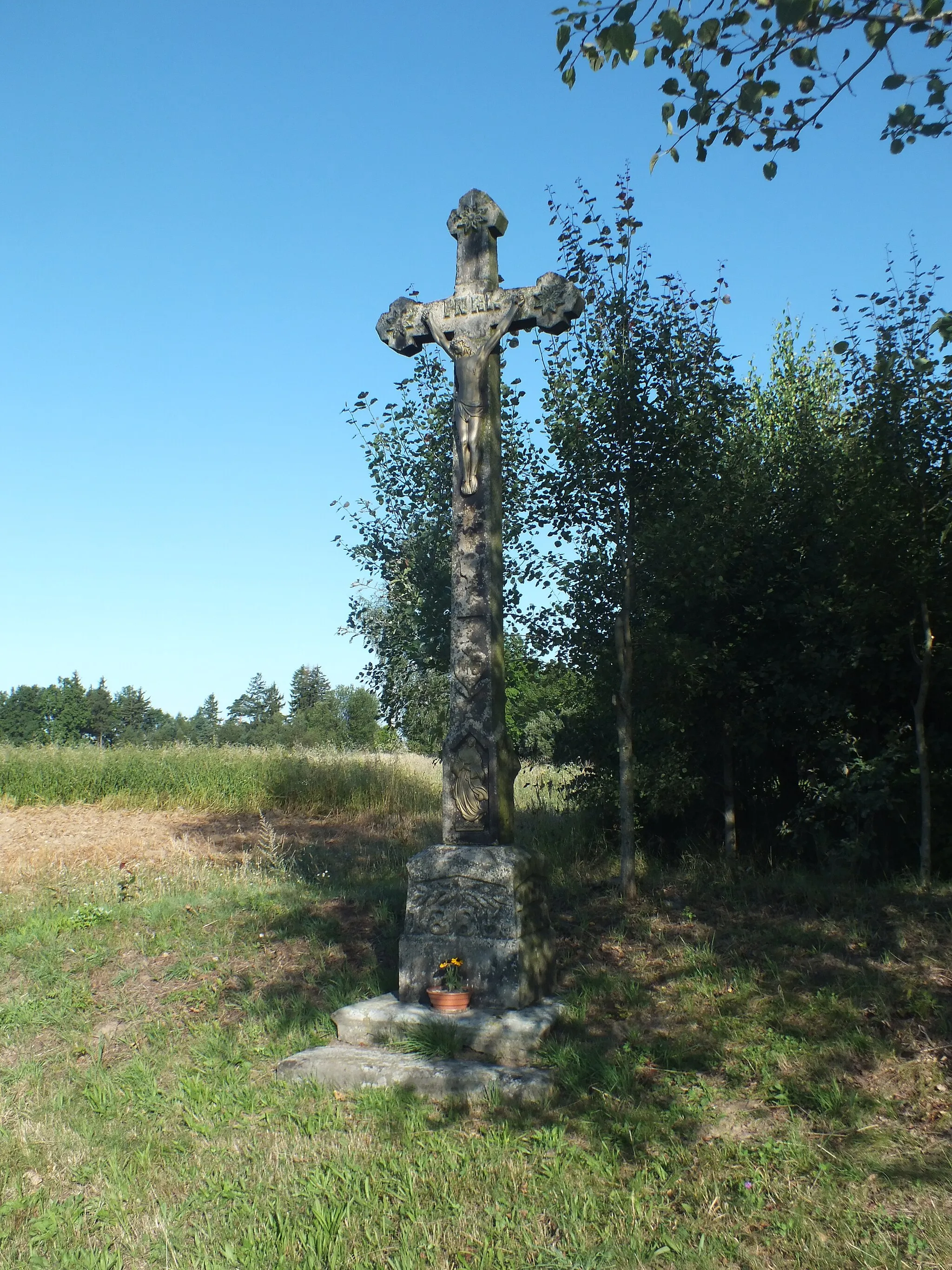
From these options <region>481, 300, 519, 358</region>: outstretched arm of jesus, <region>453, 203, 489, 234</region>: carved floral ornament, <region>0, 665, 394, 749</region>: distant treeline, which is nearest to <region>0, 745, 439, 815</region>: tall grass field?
<region>481, 300, 519, 358</region>: outstretched arm of jesus

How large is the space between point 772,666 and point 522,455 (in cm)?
399

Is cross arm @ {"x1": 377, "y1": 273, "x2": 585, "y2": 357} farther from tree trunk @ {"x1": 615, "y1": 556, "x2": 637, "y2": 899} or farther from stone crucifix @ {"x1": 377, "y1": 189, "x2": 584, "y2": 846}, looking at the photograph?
tree trunk @ {"x1": 615, "y1": 556, "x2": 637, "y2": 899}

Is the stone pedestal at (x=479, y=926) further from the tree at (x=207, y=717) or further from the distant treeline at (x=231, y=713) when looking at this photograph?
the tree at (x=207, y=717)

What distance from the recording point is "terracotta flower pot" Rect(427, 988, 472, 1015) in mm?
5758

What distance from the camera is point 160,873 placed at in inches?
415

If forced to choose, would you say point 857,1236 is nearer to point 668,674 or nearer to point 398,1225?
point 398,1225

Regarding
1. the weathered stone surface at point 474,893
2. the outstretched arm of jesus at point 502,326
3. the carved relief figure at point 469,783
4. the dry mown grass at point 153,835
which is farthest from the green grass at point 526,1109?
the outstretched arm of jesus at point 502,326

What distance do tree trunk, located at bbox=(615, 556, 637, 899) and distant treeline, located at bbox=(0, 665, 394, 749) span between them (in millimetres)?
46004

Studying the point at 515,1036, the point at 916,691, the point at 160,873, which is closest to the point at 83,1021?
the point at 515,1036

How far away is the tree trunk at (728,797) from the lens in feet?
31.3

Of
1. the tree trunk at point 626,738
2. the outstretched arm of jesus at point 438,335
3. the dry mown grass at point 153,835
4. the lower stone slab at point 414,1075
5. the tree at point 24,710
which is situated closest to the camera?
the lower stone slab at point 414,1075

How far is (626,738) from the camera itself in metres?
8.77

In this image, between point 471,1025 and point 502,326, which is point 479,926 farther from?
point 502,326

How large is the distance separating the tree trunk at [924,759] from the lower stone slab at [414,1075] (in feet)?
14.5
